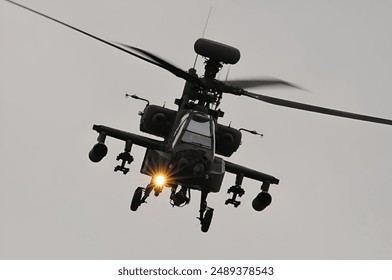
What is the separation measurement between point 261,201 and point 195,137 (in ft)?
15.1

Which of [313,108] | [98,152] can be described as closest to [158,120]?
[98,152]

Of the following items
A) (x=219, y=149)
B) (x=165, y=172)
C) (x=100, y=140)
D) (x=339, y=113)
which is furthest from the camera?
(x=219, y=149)

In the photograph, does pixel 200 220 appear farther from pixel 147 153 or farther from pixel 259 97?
pixel 259 97

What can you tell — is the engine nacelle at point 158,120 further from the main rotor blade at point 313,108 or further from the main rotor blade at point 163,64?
the main rotor blade at point 313,108

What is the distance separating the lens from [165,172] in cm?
1959

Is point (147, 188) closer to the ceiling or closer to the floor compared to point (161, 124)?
closer to the floor

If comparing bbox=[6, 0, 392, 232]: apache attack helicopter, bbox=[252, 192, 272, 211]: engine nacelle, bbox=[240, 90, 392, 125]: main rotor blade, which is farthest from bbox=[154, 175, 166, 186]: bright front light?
bbox=[252, 192, 272, 211]: engine nacelle

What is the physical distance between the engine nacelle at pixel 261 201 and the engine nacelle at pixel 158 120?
160 inches

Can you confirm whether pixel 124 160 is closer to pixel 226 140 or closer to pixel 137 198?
pixel 137 198

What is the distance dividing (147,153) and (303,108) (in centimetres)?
528

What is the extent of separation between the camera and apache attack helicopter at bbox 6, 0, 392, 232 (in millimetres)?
19453

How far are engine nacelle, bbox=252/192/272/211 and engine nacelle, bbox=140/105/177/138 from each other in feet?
13.3

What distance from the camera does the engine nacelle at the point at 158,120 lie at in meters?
24.1

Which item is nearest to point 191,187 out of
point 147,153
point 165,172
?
point 165,172
